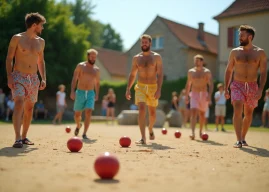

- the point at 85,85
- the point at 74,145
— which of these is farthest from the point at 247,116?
the point at 85,85

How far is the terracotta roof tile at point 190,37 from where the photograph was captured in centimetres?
3372

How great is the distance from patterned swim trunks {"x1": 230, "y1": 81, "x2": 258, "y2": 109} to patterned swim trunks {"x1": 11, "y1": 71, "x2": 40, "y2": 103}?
13.9 ft

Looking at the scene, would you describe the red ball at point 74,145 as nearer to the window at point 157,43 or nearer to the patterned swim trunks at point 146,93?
the patterned swim trunks at point 146,93

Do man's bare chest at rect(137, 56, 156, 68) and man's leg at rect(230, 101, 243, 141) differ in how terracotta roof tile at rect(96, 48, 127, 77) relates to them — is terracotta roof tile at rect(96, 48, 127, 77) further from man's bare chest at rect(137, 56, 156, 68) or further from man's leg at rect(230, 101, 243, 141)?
man's leg at rect(230, 101, 243, 141)

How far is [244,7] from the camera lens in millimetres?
27484

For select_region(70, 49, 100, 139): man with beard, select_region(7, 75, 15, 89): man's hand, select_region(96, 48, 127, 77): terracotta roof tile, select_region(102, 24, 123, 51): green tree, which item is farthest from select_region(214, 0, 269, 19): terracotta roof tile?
select_region(102, 24, 123, 51): green tree

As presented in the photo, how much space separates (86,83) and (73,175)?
623cm

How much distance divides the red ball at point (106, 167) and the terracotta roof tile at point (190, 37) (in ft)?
97.8

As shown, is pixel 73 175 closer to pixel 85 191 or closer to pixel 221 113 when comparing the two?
pixel 85 191

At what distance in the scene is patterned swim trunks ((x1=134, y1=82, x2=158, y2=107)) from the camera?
852 centimetres

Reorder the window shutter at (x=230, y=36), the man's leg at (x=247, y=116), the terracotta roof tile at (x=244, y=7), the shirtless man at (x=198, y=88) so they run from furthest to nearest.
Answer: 1. the window shutter at (x=230, y=36)
2. the terracotta roof tile at (x=244, y=7)
3. the shirtless man at (x=198, y=88)
4. the man's leg at (x=247, y=116)

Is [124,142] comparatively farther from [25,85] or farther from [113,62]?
[113,62]

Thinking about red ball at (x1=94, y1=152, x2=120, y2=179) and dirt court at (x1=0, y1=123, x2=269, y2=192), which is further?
red ball at (x1=94, y1=152, x2=120, y2=179)

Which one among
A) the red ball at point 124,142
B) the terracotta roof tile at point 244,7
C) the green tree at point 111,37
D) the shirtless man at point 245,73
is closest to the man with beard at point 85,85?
the red ball at point 124,142
